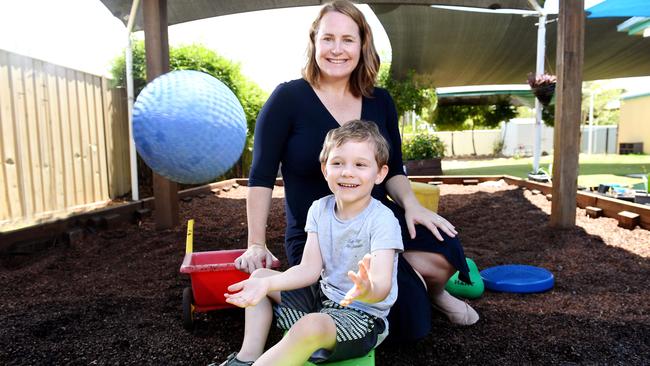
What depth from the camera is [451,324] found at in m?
2.01

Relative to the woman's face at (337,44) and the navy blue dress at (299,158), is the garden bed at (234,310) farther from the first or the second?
the woman's face at (337,44)

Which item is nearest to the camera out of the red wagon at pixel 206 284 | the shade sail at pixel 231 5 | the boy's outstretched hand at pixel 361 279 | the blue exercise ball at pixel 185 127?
the boy's outstretched hand at pixel 361 279

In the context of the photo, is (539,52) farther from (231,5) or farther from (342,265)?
(342,265)

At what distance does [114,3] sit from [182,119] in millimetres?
3595

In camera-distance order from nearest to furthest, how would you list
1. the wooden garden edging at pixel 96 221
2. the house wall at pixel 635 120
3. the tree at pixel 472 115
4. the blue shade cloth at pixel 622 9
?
1. the wooden garden edging at pixel 96 221
2. the blue shade cloth at pixel 622 9
3. the house wall at pixel 635 120
4. the tree at pixel 472 115

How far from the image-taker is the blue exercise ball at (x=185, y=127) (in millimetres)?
2801

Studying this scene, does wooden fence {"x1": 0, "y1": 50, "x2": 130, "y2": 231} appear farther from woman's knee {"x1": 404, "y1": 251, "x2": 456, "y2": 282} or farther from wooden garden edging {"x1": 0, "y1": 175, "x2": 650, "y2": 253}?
woman's knee {"x1": 404, "y1": 251, "x2": 456, "y2": 282}

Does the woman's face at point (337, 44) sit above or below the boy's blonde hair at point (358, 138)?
above

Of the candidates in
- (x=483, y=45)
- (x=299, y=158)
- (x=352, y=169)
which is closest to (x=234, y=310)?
(x=299, y=158)

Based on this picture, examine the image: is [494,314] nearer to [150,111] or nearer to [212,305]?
[212,305]

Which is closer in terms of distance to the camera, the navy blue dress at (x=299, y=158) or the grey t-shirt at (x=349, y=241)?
the grey t-shirt at (x=349, y=241)

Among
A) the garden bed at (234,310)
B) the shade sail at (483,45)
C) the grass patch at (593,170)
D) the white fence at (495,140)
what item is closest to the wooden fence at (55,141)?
the garden bed at (234,310)

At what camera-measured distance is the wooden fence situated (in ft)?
12.3

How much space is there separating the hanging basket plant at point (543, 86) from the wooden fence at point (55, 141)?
17.9 ft
